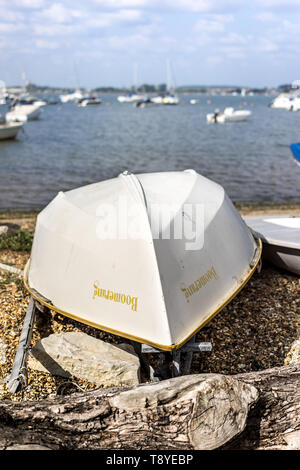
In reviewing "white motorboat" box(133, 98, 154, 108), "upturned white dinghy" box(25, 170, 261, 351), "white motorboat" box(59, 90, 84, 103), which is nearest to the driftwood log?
"upturned white dinghy" box(25, 170, 261, 351)

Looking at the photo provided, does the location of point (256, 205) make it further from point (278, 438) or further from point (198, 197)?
point (278, 438)

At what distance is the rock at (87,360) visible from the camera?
448cm

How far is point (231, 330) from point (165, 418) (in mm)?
2654

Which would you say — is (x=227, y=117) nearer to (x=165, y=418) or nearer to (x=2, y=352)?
(x=2, y=352)

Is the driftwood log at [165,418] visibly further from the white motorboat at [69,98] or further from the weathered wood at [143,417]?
the white motorboat at [69,98]

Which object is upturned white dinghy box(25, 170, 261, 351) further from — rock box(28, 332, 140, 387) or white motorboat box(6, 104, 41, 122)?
white motorboat box(6, 104, 41, 122)

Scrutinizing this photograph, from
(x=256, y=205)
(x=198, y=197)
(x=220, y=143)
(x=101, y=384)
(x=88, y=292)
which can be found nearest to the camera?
(x=101, y=384)

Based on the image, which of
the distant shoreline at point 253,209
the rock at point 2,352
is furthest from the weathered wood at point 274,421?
the distant shoreline at point 253,209

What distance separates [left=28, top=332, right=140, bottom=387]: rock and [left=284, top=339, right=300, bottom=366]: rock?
1.83m
